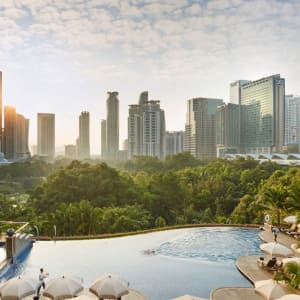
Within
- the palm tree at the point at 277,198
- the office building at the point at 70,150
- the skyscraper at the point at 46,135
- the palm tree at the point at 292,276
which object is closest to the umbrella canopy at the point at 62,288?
the palm tree at the point at 292,276

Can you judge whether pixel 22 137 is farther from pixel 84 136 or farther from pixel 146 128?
pixel 146 128

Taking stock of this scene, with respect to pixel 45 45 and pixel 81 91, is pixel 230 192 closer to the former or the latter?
pixel 81 91

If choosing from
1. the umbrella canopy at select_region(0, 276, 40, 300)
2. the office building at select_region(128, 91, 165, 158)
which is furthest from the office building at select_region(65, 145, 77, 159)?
the umbrella canopy at select_region(0, 276, 40, 300)

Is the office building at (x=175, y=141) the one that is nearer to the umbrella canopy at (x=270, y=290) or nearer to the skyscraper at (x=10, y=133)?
the skyscraper at (x=10, y=133)

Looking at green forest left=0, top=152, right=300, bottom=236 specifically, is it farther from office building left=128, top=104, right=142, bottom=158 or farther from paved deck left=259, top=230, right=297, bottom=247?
office building left=128, top=104, right=142, bottom=158

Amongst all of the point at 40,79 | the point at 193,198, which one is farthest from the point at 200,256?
the point at 40,79

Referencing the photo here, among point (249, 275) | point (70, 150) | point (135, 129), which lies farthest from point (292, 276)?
point (70, 150)
